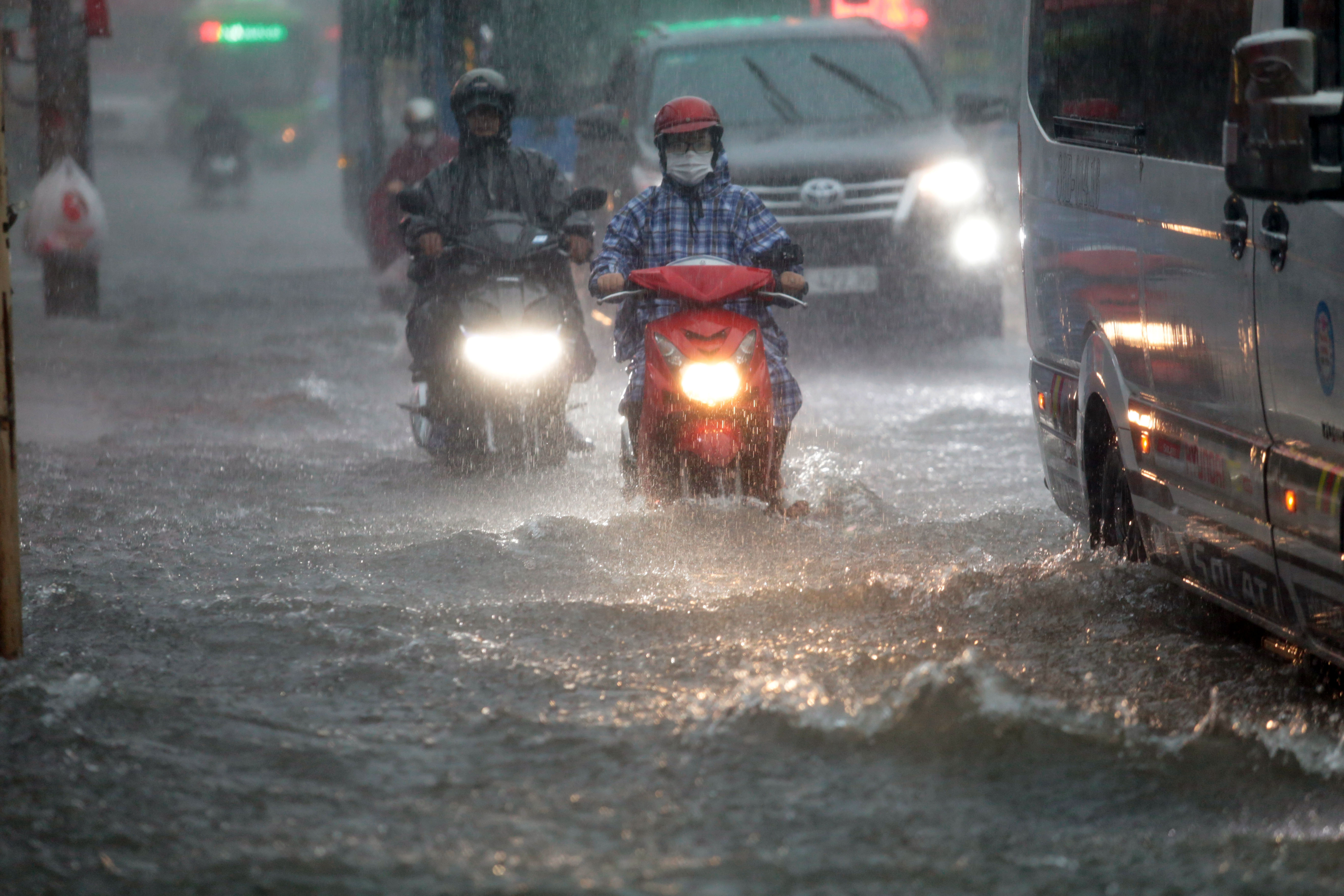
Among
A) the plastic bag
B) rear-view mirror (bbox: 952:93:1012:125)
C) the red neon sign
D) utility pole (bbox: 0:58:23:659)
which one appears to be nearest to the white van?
utility pole (bbox: 0:58:23:659)

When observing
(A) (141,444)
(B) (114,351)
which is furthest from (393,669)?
(B) (114,351)

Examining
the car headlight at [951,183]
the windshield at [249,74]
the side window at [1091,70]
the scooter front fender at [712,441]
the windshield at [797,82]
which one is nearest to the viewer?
the side window at [1091,70]

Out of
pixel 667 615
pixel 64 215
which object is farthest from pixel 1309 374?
pixel 64 215

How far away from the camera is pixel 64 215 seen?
1562 centimetres

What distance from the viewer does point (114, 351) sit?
14.4m

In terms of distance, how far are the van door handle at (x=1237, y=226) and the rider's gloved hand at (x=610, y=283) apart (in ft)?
9.13

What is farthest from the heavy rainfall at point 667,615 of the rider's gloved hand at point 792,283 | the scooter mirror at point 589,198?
the scooter mirror at point 589,198

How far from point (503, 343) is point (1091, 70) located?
311cm

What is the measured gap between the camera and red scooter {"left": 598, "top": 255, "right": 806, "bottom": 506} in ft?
22.1

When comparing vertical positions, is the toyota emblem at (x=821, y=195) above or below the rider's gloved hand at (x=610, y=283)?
above

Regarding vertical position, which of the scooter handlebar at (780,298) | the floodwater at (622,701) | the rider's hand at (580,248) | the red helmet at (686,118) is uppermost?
the red helmet at (686,118)

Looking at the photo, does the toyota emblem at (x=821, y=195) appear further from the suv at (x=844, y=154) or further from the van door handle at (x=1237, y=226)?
the van door handle at (x=1237, y=226)

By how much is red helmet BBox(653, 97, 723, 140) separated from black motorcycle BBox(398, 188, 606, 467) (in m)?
0.88

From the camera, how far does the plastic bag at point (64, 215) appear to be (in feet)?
51.3
